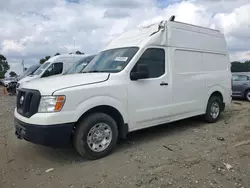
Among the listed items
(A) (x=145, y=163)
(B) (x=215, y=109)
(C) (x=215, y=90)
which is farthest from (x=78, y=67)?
(B) (x=215, y=109)

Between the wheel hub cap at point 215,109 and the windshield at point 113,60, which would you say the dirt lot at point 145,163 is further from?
the windshield at point 113,60

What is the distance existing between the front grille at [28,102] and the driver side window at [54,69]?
940cm

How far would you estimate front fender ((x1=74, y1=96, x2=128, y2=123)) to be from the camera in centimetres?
409

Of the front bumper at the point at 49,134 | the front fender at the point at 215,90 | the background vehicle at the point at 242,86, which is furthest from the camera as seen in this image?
the background vehicle at the point at 242,86

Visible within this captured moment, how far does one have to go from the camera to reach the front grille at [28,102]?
13.2 ft

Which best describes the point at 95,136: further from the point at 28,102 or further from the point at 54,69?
the point at 54,69

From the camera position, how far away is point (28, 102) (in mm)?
4203

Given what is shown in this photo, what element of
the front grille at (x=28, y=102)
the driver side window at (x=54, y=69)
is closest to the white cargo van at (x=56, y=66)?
the driver side window at (x=54, y=69)

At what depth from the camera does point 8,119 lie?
816cm

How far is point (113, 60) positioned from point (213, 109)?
3.42 meters

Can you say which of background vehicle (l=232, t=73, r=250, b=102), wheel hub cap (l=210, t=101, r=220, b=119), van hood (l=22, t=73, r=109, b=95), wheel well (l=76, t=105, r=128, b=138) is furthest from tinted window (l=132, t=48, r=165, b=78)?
background vehicle (l=232, t=73, r=250, b=102)

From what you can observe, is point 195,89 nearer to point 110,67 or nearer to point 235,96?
point 110,67

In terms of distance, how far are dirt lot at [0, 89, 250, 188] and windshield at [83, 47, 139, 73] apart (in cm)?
158

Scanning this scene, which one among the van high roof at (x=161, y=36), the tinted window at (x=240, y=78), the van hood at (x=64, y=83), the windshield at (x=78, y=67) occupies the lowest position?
the tinted window at (x=240, y=78)
